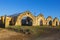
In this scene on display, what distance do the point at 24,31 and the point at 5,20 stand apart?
829 cm

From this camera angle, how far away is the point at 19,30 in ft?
86.8

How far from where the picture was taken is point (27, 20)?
145 feet

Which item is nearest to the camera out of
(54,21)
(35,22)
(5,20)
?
(5,20)

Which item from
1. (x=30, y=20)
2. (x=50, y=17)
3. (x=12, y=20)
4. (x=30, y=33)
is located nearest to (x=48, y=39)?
(x=30, y=33)

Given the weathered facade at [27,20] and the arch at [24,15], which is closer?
the weathered facade at [27,20]

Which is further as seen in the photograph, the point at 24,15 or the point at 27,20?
the point at 27,20

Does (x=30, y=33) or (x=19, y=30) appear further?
(x=19, y=30)

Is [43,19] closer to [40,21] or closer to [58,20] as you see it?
[40,21]

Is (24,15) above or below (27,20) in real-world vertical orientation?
above

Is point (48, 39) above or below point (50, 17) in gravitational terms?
below

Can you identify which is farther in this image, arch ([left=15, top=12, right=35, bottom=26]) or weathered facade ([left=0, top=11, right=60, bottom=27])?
arch ([left=15, top=12, right=35, bottom=26])

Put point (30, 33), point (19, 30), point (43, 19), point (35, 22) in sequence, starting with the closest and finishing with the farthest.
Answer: point (30, 33)
point (19, 30)
point (35, 22)
point (43, 19)

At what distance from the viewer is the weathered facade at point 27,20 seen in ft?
114

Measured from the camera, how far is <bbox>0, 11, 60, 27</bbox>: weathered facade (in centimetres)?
3478
